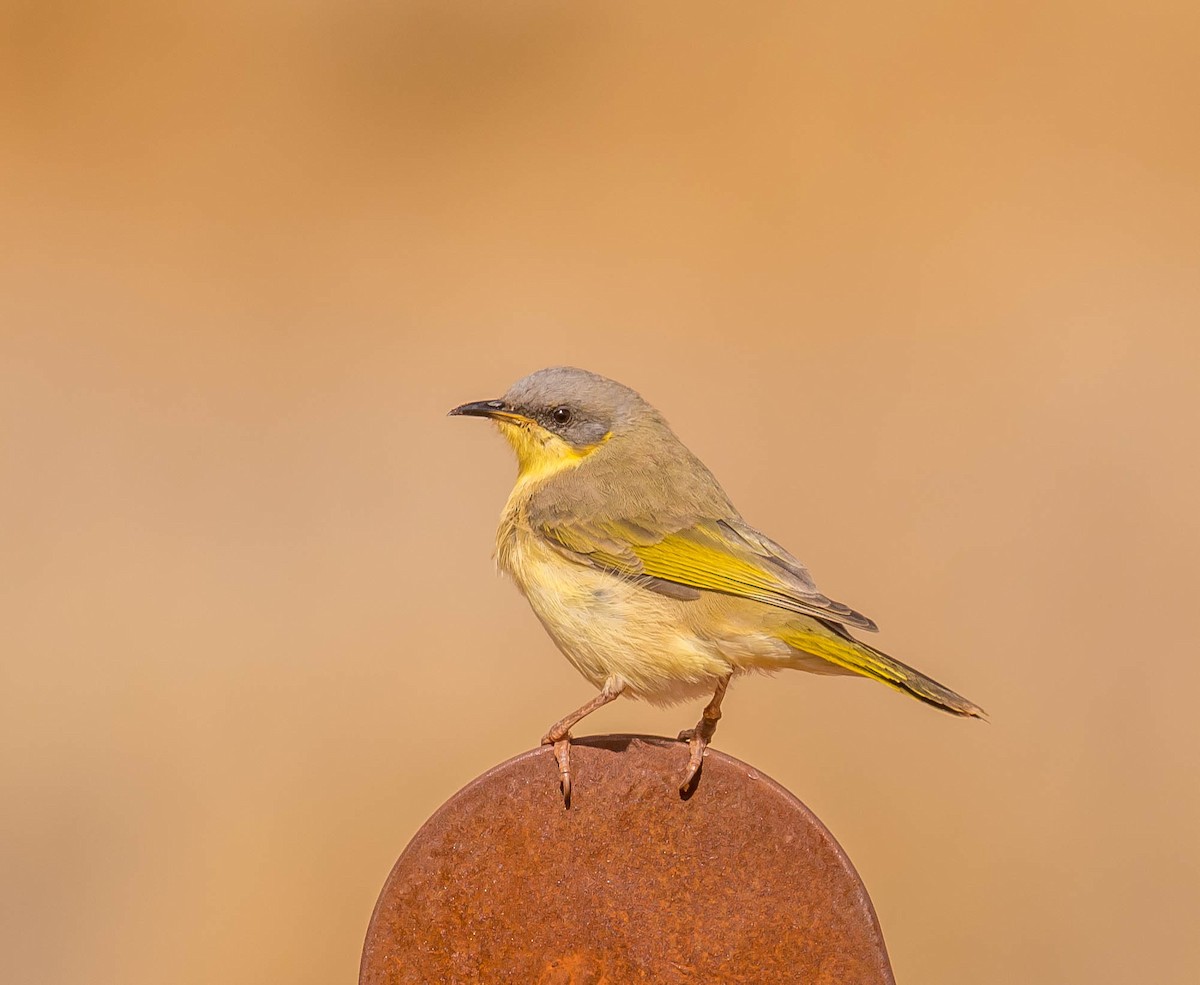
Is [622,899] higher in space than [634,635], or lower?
lower

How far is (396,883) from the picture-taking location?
2.72 meters

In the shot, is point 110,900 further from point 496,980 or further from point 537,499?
point 496,980

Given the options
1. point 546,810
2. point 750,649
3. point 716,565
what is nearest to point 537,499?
point 716,565

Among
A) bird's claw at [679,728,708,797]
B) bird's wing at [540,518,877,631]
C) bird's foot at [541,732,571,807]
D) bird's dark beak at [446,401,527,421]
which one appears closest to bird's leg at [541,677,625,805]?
bird's foot at [541,732,571,807]

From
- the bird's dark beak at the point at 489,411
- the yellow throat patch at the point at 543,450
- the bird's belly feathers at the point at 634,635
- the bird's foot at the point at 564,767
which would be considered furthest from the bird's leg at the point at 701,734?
the bird's dark beak at the point at 489,411

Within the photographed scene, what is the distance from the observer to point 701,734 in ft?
10.6

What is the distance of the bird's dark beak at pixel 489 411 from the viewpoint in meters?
4.80

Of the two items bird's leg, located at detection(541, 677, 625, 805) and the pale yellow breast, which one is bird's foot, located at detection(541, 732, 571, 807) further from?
the pale yellow breast

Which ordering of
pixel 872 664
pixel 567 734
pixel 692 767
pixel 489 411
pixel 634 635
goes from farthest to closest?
pixel 489 411 < pixel 634 635 < pixel 872 664 < pixel 567 734 < pixel 692 767

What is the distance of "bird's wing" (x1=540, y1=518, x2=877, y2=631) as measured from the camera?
13.0 feet

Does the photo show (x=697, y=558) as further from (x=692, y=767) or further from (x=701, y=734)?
(x=692, y=767)

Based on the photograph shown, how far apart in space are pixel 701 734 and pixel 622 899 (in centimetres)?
58

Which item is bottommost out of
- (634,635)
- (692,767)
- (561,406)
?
(692,767)

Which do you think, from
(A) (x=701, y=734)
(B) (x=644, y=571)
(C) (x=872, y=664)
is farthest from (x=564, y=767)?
(B) (x=644, y=571)
